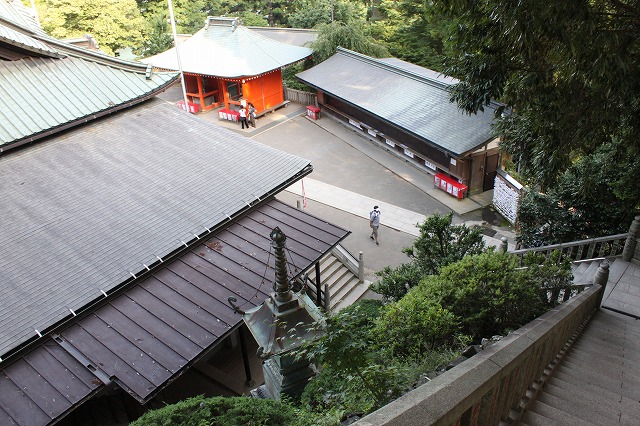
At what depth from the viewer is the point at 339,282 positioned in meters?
17.2

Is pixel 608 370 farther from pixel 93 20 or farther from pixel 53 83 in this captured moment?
pixel 93 20

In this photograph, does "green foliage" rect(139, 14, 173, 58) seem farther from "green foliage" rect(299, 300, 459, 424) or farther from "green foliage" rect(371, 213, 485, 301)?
"green foliage" rect(299, 300, 459, 424)

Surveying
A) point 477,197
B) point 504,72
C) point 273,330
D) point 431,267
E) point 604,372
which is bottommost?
point 477,197

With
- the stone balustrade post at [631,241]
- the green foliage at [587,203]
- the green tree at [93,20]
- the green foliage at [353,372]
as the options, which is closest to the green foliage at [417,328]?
the green foliage at [353,372]

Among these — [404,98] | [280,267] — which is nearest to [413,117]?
[404,98]

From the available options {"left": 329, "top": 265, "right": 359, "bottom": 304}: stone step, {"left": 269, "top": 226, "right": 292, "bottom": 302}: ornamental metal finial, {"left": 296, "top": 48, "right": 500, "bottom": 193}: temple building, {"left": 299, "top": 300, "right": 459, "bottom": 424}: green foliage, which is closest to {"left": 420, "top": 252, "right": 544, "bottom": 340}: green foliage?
{"left": 299, "top": 300, "right": 459, "bottom": 424}: green foliage

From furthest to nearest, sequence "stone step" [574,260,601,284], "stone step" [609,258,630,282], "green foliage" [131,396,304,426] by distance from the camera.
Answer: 1. "stone step" [609,258,630,282]
2. "stone step" [574,260,601,284]
3. "green foliage" [131,396,304,426]

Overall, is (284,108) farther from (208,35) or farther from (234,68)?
(208,35)

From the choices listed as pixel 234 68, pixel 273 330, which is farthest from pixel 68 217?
pixel 234 68

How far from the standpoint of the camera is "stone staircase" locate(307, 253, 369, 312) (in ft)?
54.4

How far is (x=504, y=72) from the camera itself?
35.3 ft

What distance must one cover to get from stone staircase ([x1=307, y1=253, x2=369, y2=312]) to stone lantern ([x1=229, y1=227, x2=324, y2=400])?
28.7ft

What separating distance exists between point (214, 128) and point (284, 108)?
1959 cm

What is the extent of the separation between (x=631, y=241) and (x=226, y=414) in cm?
1196
